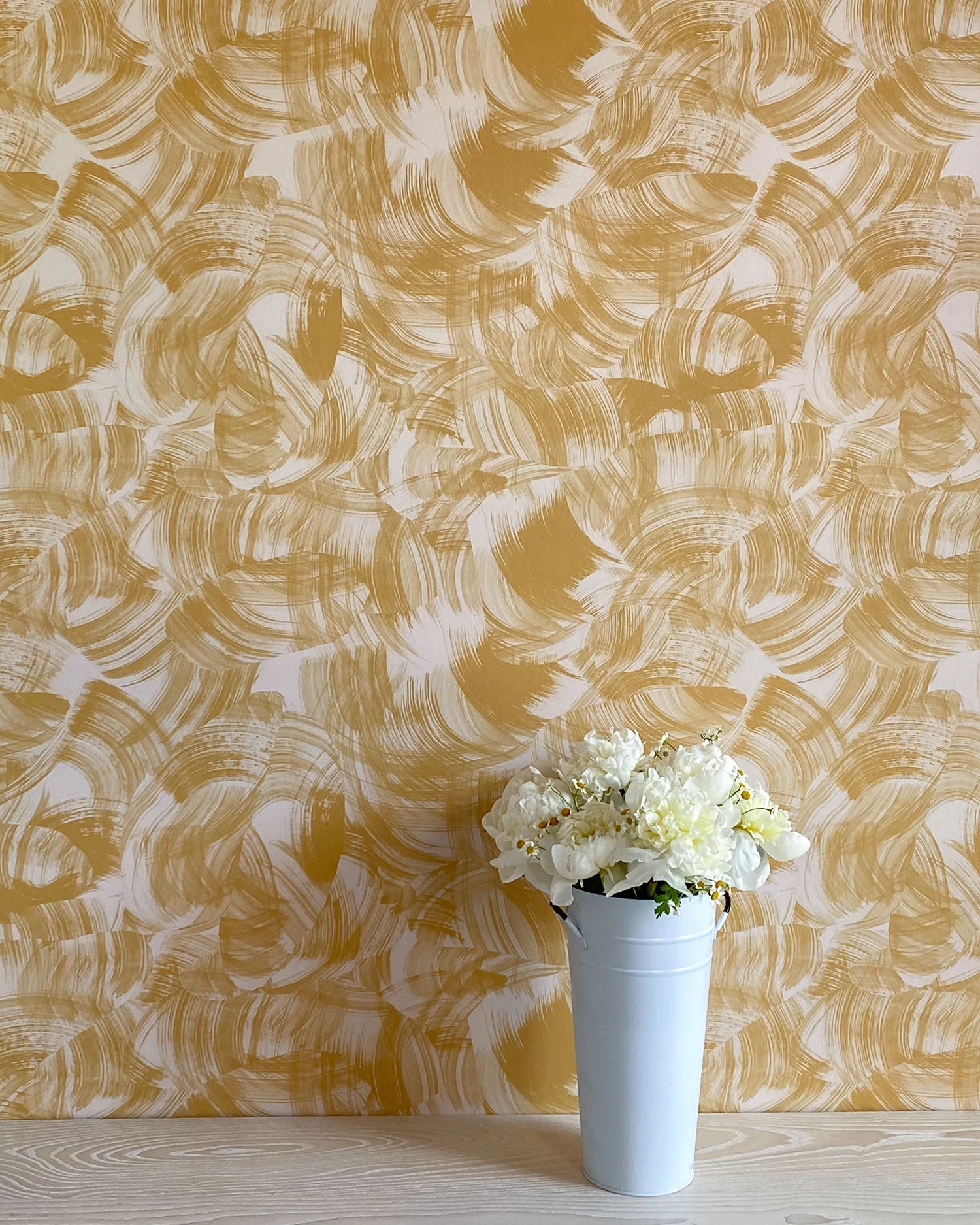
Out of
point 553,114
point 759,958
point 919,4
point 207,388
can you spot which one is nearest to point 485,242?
point 553,114

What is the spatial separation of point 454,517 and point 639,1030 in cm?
61

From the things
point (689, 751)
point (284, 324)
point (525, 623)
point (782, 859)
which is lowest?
point (782, 859)

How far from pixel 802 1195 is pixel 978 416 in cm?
90

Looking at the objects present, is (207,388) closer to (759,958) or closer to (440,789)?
(440,789)

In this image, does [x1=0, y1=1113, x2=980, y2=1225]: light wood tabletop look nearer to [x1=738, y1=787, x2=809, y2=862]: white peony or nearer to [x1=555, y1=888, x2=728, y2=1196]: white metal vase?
[x1=555, y1=888, x2=728, y2=1196]: white metal vase

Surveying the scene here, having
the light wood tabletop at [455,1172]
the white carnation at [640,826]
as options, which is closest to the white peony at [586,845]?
the white carnation at [640,826]

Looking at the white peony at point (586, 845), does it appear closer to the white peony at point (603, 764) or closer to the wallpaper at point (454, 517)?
the white peony at point (603, 764)

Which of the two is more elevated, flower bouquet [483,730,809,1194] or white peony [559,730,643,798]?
white peony [559,730,643,798]

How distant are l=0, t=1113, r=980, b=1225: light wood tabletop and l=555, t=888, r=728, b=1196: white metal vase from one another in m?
0.04

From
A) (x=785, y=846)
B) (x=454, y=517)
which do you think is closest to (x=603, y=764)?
(x=785, y=846)

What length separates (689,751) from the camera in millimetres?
1088

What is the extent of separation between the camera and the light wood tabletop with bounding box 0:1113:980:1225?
1080 millimetres

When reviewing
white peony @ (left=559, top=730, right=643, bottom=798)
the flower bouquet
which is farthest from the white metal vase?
white peony @ (left=559, top=730, right=643, bottom=798)

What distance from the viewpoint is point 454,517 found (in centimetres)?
124
